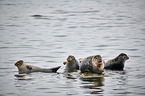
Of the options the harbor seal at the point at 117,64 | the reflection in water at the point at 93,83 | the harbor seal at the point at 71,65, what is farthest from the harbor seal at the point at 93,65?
the harbor seal at the point at 117,64

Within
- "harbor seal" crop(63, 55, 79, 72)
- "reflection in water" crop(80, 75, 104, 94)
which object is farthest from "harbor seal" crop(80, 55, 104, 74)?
"reflection in water" crop(80, 75, 104, 94)

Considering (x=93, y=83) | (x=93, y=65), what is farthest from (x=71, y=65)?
(x=93, y=83)

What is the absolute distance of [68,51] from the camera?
17719 mm

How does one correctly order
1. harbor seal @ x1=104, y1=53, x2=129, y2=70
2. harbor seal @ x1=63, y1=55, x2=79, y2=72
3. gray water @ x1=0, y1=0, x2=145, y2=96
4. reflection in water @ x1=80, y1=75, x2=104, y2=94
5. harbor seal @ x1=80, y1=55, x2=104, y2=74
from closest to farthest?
reflection in water @ x1=80, y1=75, x2=104, y2=94
gray water @ x1=0, y1=0, x2=145, y2=96
harbor seal @ x1=80, y1=55, x2=104, y2=74
harbor seal @ x1=63, y1=55, x2=79, y2=72
harbor seal @ x1=104, y1=53, x2=129, y2=70

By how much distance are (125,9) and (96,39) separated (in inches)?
831

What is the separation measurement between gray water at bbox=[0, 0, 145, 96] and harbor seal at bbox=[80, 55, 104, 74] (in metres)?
0.32

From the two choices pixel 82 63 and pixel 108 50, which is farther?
pixel 108 50

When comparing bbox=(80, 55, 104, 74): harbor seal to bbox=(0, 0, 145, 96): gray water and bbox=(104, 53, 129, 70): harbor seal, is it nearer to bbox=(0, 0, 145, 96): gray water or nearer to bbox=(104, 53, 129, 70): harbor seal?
bbox=(0, 0, 145, 96): gray water

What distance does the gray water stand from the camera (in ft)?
33.4

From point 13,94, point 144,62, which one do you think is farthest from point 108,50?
point 13,94

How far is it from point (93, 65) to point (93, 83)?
147cm

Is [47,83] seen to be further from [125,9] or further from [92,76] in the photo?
[125,9]

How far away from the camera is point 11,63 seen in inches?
567

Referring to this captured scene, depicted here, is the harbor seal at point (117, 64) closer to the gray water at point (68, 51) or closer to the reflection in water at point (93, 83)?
the gray water at point (68, 51)
